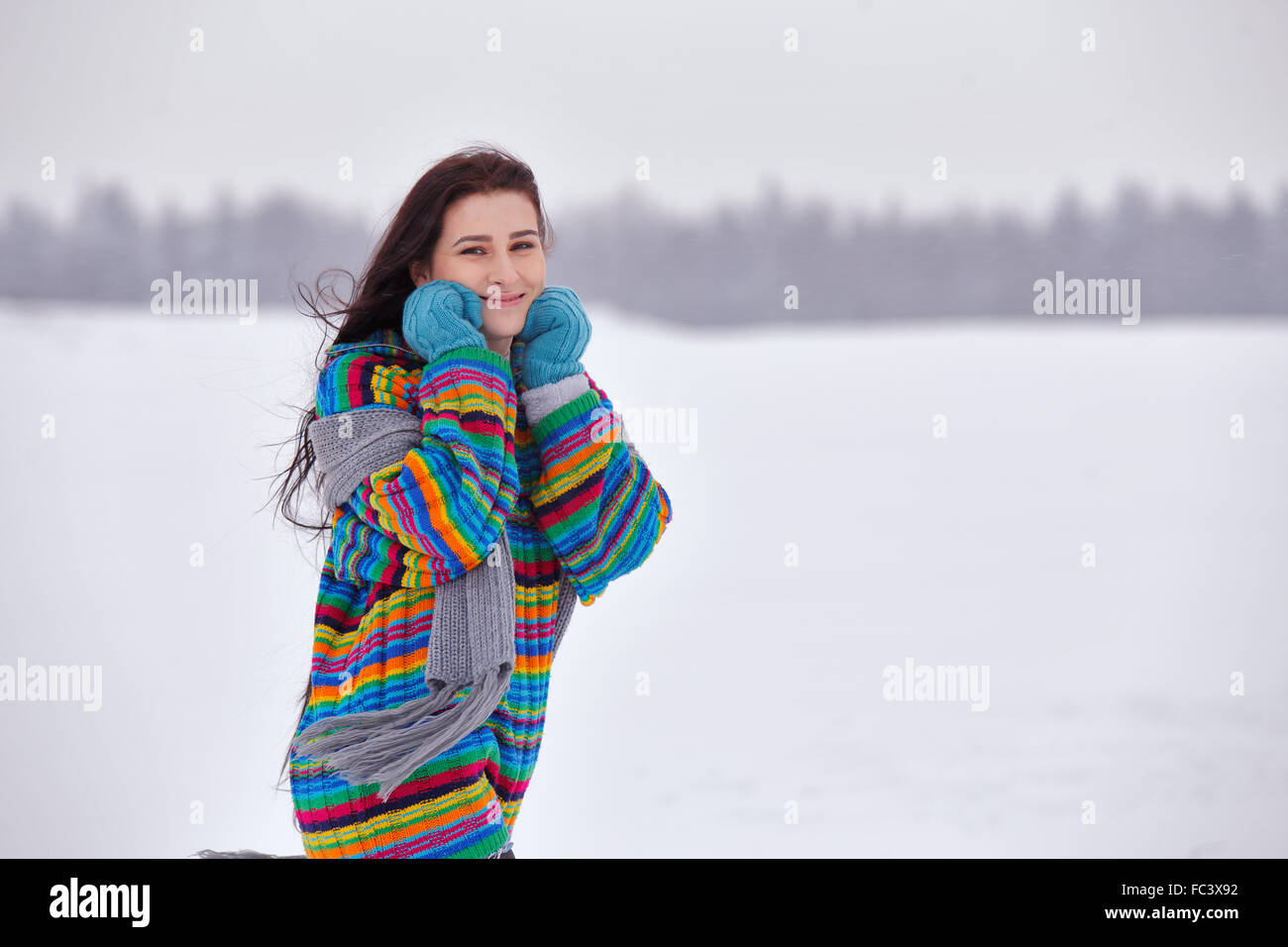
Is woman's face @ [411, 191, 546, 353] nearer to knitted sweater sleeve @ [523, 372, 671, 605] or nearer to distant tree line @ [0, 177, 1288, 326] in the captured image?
knitted sweater sleeve @ [523, 372, 671, 605]

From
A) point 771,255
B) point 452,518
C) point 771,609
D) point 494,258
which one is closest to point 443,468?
point 452,518

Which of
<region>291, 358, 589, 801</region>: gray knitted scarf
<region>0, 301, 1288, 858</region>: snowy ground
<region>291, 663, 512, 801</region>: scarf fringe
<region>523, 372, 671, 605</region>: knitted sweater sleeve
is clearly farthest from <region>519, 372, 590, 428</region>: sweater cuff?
<region>0, 301, 1288, 858</region>: snowy ground

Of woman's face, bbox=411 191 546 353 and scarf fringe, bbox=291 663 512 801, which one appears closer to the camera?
scarf fringe, bbox=291 663 512 801

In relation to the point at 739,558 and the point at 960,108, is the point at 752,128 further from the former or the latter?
the point at 739,558

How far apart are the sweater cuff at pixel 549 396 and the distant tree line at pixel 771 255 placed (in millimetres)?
4129

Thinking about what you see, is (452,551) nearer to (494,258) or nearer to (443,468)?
(443,468)

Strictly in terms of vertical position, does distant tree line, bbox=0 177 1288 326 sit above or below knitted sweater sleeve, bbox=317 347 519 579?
above

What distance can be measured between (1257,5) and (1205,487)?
11.1 feet

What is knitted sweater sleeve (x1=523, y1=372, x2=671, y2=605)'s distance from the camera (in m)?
1.30

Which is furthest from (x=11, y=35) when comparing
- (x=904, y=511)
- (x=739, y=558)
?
(x=904, y=511)

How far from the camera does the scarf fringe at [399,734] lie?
120 cm

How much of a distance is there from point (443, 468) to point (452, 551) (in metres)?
→ 0.08

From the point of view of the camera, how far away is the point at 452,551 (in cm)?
119

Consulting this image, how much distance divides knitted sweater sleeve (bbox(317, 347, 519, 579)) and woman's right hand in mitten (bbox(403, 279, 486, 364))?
0.02m
